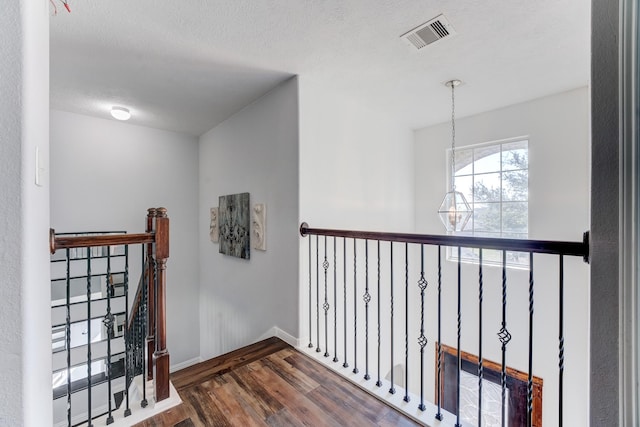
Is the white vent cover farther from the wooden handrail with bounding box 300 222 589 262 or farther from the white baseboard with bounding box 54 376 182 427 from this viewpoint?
the white baseboard with bounding box 54 376 182 427

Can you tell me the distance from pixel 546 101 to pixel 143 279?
3.96 m

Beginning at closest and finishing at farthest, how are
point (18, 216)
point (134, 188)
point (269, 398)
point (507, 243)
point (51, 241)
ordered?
point (18, 216)
point (51, 241)
point (507, 243)
point (269, 398)
point (134, 188)

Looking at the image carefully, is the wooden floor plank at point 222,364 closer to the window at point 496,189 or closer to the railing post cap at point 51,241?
the railing post cap at point 51,241

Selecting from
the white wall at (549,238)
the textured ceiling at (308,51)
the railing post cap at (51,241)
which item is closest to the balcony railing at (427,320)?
the white wall at (549,238)

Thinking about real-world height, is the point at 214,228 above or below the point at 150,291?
above

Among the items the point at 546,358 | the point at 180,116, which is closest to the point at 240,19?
the point at 180,116

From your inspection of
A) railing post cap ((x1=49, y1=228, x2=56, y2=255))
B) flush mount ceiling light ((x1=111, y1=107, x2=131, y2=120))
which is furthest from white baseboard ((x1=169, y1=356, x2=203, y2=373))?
railing post cap ((x1=49, y1=228, x2=56, y2=255))

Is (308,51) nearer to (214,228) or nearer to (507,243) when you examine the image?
(507,243)

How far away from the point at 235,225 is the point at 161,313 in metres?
1.81

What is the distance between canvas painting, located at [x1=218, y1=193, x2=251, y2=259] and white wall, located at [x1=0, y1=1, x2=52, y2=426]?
7.86ft

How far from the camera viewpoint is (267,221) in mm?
2939

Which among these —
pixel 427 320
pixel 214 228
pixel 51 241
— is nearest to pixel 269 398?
pixel 51 241

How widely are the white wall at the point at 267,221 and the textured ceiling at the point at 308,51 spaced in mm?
341

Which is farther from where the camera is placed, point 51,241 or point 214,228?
point 214,228
